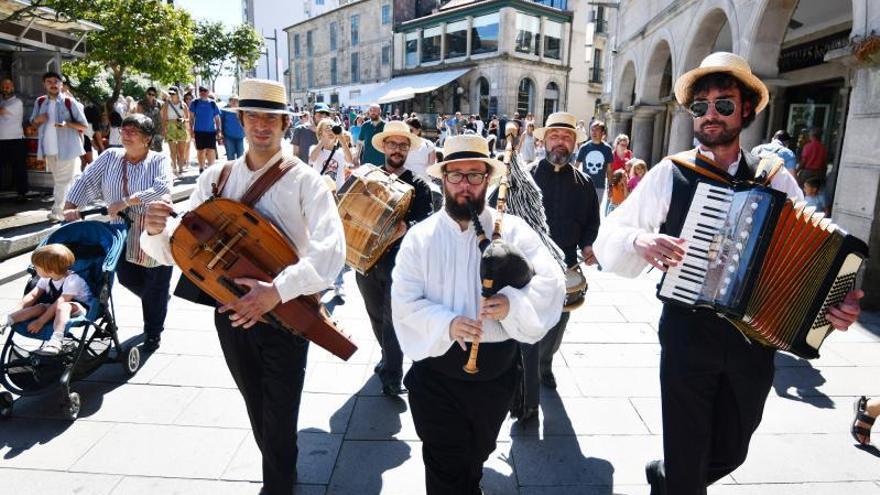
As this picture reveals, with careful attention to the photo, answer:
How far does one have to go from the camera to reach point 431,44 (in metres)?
40.9

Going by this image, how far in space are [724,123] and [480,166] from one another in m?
1.14

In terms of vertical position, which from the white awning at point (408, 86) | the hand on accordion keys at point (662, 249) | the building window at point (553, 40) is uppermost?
the building window at point (553, 40)

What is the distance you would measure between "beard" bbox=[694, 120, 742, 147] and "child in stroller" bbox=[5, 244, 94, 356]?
4191 mm

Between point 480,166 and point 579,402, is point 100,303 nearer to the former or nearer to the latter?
point 480,166

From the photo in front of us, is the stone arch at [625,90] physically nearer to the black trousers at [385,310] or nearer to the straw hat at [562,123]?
the straw hat at [562,123]

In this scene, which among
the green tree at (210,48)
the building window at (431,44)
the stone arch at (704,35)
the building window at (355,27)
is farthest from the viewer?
the building window at (355,27)

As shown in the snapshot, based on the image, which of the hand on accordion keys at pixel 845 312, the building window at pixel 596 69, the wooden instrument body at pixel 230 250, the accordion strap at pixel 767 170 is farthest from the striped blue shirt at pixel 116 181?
the building window at pixel 596 69

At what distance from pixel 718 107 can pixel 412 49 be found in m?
42.6

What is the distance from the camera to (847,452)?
3.55 m

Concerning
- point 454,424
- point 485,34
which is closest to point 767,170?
point 454,424

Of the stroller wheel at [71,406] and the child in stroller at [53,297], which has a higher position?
the child in stroller at [53,297]

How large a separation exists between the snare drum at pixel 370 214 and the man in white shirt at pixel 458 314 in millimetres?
1133

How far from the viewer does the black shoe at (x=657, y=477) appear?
2830 millimetres

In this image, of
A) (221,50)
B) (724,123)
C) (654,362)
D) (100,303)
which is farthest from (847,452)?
(221,50)
